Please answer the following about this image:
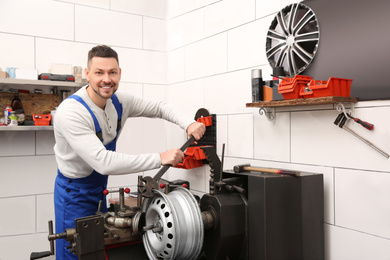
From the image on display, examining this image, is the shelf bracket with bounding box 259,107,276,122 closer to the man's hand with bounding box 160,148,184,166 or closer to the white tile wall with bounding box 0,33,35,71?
the man's hand with bounding box 160,148,184,166

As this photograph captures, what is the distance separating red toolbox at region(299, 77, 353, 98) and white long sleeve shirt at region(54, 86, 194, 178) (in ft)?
2.00

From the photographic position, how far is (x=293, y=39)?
1587mm

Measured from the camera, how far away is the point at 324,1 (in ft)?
4.82

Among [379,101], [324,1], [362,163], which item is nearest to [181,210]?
[362,163]

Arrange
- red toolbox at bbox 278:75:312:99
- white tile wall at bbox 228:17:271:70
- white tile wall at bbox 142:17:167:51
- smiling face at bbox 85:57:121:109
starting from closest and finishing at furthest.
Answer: red toolbox at bbox 278:75:312:99
smiling face at bbox 85:57:121:109
white tile wall at bbox 228:17:271:70
white tile wall at bbox 142:17:167:51

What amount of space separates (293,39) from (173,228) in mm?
1024

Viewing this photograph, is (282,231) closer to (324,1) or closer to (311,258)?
(311,258)

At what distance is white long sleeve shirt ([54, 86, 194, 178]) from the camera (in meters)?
1.37

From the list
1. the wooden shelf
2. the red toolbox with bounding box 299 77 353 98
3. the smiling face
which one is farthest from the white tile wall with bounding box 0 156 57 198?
the red toolbox with bounding box 299 77 353 98

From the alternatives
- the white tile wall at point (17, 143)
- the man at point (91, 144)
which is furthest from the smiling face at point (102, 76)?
the white tile wall at point (17, 143)

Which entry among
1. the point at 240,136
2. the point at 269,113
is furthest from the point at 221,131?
the point at 269,113

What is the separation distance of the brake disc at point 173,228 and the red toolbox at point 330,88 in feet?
2.09

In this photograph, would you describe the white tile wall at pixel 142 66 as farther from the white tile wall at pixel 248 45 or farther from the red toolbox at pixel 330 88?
the red toolbox at pixel 330 88

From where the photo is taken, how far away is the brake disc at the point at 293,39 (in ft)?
4.98
